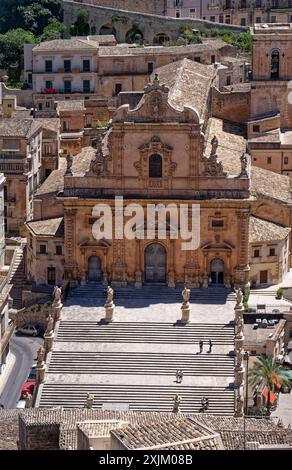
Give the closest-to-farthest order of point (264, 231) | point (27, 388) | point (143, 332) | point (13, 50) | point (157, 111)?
point (27, 388) < point (143, 332) < point (157, 111) < point (264, 231) < point (13, 50)

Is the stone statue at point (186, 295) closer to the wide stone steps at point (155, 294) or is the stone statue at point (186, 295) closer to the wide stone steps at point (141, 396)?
the wide stone steps at point (155, 294)

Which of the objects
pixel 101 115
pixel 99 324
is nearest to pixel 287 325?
pixel 99 324

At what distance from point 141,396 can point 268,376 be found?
240 inches

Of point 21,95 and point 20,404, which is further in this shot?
point 21,95

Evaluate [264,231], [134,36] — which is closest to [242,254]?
[264,231]

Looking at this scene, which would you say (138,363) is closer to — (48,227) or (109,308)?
(109,308)

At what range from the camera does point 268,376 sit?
75.4m

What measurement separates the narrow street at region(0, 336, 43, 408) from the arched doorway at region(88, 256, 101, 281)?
4397mm

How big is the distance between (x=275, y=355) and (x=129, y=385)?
8.76 metres

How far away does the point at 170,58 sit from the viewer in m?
123

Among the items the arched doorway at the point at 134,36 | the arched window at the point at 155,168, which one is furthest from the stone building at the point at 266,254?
the arched doorway at the point at 134,36

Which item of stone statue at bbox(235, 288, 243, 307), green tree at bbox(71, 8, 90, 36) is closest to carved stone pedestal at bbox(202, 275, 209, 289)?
stone statue at bbox(235, 288, 243, 307)

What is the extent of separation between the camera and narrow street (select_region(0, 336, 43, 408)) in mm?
78938

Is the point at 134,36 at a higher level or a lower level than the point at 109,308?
higher
